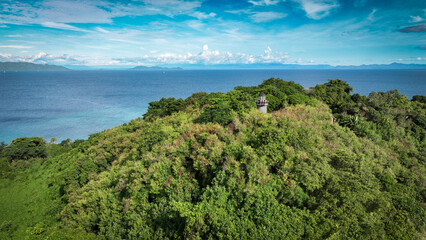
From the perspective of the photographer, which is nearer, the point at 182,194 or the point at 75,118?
the point at 182,194

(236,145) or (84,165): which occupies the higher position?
(236,145)

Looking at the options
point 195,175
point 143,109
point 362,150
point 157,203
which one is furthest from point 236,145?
point 143,109

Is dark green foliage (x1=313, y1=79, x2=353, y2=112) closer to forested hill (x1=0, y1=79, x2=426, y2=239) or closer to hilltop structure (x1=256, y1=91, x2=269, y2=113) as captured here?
forested hill (x1=0, y1=79, x2=426, y2=239)

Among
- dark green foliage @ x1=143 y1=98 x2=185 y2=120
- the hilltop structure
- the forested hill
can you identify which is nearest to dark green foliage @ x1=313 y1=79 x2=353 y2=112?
the forested hill

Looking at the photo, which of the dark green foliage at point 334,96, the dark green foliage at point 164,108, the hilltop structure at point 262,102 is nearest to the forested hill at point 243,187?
the hilltop structure at point 262,102

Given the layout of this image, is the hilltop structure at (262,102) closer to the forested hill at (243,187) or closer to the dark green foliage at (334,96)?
the forested hill at (243,187)

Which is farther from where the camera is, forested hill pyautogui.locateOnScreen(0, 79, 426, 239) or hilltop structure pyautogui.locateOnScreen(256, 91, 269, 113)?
hilltop structure pyautogui.locateOnScreen(256, 91, 269, 113)

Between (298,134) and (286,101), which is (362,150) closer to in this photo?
(298,134)

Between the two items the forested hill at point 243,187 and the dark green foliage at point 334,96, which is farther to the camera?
the dark green foliage at point 334,96
